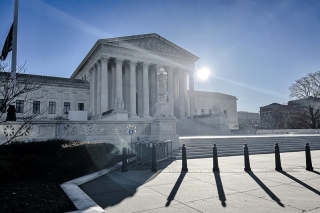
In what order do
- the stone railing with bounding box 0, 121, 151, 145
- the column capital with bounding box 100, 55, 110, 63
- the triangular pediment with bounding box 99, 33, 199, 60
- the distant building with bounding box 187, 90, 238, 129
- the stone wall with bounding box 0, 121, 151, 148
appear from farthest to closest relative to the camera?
the distant building with bounding box 187, 90, 238, 129, the triangular pediment with bounding box 99, 33, 199, 60, the column capital with bounding box 100, 55, 110, 63, the stone wall with bounding box 0, 121, 151, 148, the stone railing with bounding box 0, 121, 151, 145

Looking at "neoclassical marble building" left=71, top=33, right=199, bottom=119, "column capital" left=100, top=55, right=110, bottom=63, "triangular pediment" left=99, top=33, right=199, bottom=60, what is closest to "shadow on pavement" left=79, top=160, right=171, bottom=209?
"neoclassical marble building" left=71, top=33, right=199, bottom=119

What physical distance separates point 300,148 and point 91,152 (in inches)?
683

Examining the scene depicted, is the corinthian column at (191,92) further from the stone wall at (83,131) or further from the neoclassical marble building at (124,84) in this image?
the stone wall at (83,131)

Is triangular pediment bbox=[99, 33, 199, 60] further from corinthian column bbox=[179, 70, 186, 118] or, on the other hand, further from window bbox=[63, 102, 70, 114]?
window bbox=[63, 102, 70, 114]

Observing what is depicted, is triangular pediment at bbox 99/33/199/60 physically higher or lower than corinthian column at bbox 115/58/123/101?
higher

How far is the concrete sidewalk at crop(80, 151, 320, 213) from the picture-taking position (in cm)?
479

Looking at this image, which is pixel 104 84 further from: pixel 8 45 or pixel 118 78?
pixel 8 45

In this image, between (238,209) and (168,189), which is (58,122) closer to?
(168,189)

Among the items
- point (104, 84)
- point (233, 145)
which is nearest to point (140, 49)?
point (104, 84)

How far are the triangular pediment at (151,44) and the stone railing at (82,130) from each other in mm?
25656

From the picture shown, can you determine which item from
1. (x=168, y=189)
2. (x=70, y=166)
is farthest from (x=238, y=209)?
(x=70, y=166)

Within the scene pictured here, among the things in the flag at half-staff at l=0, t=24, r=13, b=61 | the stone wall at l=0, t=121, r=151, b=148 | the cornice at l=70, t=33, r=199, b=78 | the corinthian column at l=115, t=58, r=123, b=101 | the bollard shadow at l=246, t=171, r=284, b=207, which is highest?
the cornice at l=70, t=33, r=199, b=78

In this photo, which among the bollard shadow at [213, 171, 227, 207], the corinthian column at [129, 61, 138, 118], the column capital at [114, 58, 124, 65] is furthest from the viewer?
the corinthian column at [129, 61, 138, 118]

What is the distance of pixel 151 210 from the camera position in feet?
15.2
